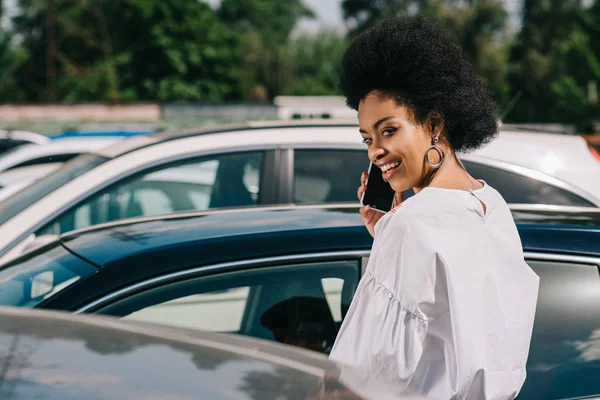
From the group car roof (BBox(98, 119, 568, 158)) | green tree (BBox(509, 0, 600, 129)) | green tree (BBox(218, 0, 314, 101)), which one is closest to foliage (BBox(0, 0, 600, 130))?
green tree (BBox(509, 0, 600, 129))

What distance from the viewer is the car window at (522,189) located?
4254mm

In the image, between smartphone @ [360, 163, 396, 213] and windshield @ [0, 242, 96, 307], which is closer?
smartphone @ [360, 163, 396, 213]

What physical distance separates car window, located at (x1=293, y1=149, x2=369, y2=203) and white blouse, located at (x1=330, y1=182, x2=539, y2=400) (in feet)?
9.94

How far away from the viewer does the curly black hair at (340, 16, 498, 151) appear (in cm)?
181

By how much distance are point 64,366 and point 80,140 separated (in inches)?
245

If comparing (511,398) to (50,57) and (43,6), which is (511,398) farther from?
(43,6)

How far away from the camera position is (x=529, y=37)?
67.8 meters

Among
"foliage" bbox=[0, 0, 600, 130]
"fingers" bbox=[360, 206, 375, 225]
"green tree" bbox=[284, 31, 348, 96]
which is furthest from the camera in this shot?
"green tree" bbox=[284, 31, 348, 96]

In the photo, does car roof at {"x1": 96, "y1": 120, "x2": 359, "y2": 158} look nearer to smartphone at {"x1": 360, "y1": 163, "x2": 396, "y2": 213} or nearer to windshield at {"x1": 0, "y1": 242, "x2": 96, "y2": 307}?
windshield at {"x1": 0, "y1": 242, "x2": 96, "y2": 307}

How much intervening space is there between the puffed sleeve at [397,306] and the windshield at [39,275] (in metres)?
1.03

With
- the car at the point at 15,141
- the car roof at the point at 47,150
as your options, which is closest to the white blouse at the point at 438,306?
the car roof at the point at 47,150

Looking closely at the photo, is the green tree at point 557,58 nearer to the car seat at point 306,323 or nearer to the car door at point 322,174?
the car door at point 322,174

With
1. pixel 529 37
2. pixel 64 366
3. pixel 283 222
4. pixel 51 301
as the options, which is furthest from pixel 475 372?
pixel 529 37

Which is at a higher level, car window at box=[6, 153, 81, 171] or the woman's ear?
car window at box=[6, 153, 81, 171]
